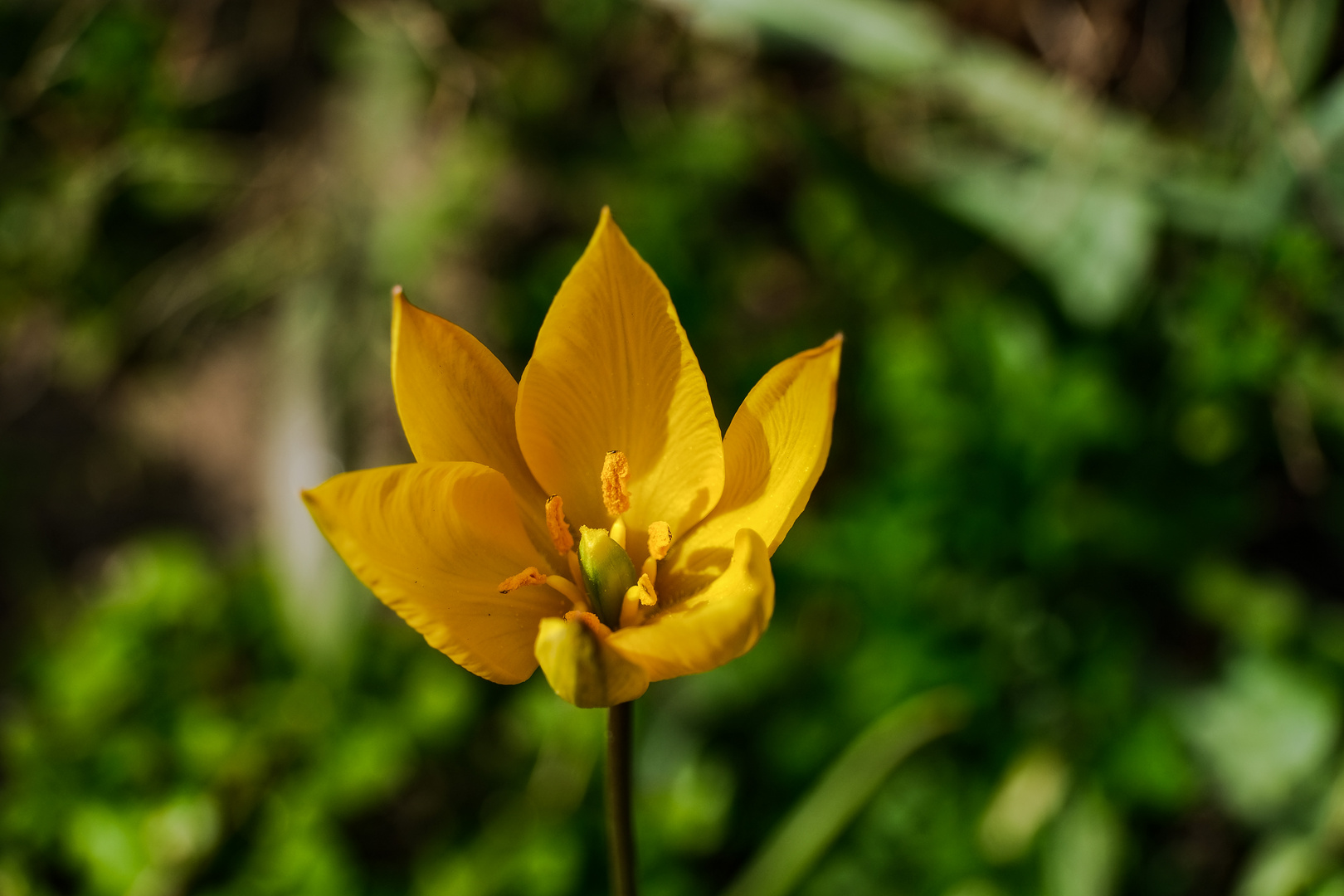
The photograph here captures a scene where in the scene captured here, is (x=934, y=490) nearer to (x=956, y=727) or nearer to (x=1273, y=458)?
(x=956, y=727)

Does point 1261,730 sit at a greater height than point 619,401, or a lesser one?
lesser

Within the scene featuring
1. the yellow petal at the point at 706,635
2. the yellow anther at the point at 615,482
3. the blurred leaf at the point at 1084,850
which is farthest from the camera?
the blurred leaf at the point at 1084,850

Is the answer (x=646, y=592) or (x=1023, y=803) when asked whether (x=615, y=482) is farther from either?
(x=1023, y=803)

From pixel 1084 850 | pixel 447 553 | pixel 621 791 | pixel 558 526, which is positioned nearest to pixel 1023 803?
pixel 1084 850

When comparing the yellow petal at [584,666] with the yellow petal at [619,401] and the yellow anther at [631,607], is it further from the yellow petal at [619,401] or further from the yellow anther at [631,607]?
the yellow petal at [619,401]

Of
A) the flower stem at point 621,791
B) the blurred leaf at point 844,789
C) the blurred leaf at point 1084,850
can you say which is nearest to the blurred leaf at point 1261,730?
the blurred leaf at point 1084,850
